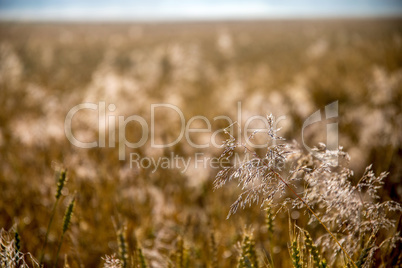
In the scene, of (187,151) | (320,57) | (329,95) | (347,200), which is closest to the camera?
(347,200)

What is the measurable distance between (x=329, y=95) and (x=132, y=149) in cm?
430

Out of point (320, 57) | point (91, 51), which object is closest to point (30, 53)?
point (91, 51)

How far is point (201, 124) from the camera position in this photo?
15.8 feet

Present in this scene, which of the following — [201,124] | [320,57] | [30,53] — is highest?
[30,53]

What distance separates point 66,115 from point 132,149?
201 cm

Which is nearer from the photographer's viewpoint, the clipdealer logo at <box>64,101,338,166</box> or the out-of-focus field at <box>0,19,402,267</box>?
the out-of-focus field at <box>0,19,402,267</box>

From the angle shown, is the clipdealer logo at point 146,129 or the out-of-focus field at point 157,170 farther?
the clipdealer logo at point 146,129

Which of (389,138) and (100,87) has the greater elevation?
(100,87)

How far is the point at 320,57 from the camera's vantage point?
10570 mm

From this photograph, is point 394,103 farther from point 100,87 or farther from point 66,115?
point 66,115

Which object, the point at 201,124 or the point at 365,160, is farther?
the point at 201,124

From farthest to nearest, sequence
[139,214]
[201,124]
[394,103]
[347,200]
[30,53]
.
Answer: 1. [30,53]
2. [201,124]
3. [394,103]
4. [139,214]
5. [347,200]

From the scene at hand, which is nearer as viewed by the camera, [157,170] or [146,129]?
[157,170]

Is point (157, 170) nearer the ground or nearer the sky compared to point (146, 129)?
nearer the ground
